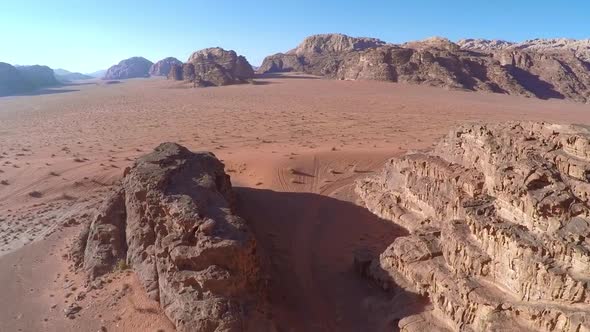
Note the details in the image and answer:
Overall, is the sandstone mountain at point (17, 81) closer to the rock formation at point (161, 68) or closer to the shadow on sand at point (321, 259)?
the rock formation at point (161, 68)

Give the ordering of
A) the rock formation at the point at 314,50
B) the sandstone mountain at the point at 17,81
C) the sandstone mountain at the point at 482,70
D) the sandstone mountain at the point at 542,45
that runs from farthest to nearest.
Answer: the rock formation at the point at 314,50 → the sandstone mountain at the point at 17,81 → the sandstone mountain at the point at 542,45 → the sandstone mountain at the point at 482,70

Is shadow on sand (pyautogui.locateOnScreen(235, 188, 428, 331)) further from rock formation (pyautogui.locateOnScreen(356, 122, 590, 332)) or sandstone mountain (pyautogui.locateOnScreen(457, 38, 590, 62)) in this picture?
sandstone mountain (pyautogui.locateOnScreen(457, 38, 590, 62))

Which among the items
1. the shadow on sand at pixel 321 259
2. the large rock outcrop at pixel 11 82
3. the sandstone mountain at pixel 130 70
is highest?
the sandstone mountain at pixel 130 70

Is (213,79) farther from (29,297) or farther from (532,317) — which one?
(532,317)

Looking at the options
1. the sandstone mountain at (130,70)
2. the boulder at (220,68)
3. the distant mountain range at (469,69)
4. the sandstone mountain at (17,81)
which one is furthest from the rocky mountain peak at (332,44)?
the sandstone mountain at (130,70)

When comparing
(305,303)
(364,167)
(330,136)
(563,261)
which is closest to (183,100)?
(330,136)

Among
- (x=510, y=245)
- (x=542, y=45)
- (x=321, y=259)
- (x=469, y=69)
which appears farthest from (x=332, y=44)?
(x=510, y=245)
